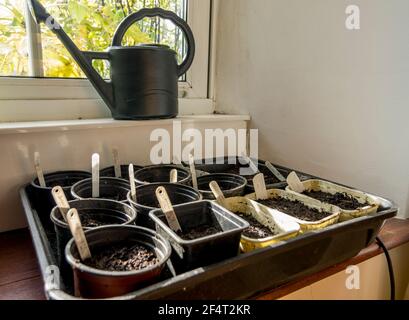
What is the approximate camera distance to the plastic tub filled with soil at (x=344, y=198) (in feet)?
1.97

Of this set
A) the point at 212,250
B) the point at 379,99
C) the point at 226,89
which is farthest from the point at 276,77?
the point at 212,250

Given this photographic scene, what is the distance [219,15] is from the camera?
1.13m

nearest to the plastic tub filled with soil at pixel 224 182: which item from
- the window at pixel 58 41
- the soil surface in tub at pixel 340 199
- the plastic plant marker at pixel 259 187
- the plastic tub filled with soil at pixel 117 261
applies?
the plastic plant marker at pixel 259 187

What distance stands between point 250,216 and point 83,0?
2.46 ft

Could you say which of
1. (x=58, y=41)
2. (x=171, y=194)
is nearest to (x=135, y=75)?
(x=58, y=41)

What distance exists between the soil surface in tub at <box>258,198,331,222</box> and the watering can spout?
49cm

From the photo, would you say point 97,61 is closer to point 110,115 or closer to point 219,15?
point 110,115

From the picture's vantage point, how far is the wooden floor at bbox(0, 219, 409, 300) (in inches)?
19.4

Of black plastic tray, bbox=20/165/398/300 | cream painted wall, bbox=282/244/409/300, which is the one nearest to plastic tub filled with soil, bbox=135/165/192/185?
black plastic tray, bbox=20/165/398/300

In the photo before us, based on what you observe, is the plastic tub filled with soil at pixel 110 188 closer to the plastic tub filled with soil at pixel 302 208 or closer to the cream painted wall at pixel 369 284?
the plastic tub filled with soil at pixel 302 208

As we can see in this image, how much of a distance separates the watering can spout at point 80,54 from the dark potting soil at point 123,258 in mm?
499

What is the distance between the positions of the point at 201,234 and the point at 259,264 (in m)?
0.10

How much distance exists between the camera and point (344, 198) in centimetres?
70

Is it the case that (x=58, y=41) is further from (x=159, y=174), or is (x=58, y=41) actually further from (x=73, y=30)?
(x=159, y=174)
